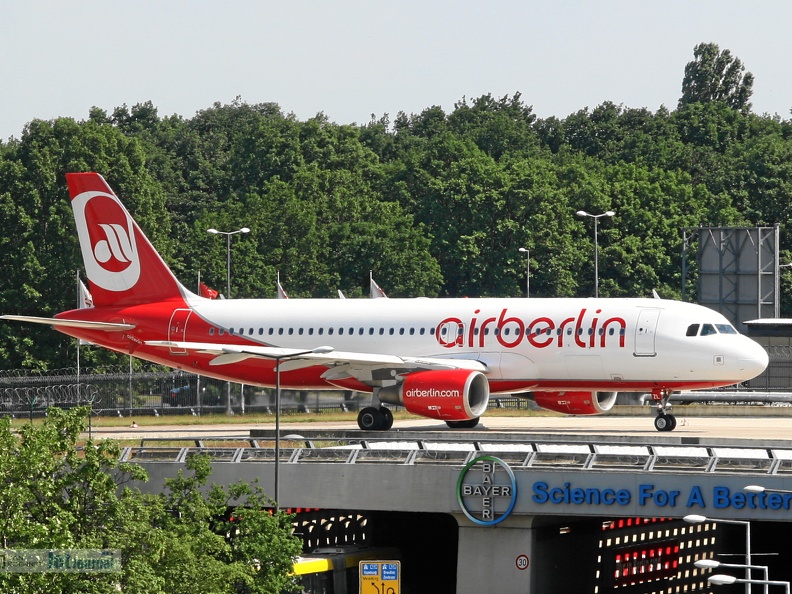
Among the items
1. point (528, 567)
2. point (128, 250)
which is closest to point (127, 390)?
point (128, 250)

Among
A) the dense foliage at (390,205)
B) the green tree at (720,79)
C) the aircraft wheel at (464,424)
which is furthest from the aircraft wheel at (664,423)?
the green tree at (720,79)

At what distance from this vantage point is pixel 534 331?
48188 mm

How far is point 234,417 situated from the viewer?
62.8m

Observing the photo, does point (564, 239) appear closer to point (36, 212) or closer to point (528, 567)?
point (36, 212)

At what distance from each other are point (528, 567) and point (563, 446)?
3.33m

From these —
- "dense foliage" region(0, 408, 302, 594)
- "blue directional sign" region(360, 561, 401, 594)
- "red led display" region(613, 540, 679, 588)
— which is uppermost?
"dense foliage" region(0, 408, 302, 594)

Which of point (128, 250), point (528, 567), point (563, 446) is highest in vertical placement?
point (128, 250)

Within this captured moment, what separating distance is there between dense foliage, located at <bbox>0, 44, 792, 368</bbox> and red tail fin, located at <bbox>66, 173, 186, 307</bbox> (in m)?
43.1

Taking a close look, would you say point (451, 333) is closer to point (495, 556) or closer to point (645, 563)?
point (645, 563)

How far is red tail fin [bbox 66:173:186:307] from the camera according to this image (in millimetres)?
55250

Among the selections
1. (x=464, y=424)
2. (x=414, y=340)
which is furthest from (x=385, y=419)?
(x=464, y=424)

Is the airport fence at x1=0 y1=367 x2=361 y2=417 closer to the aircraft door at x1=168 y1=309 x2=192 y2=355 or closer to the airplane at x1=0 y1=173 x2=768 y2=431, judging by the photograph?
the aircraft door at x1=168 y1=309 x2=192 y2=355

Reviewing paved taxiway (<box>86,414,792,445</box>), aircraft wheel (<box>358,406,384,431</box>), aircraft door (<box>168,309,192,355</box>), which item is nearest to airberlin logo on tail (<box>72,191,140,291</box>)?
aircraft door (<box>168,309,192,355</box>)

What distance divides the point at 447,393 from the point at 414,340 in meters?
4.69
